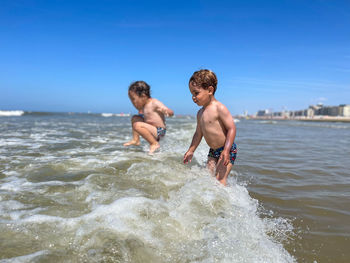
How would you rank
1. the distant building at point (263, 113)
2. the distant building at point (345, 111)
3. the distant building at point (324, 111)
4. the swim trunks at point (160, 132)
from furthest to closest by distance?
1. the distant building at point (263, 113)
2. the distant building at point (324, 111)
3. the distant building at point (345, 111)
4. the swim trunks at point (160, 132)

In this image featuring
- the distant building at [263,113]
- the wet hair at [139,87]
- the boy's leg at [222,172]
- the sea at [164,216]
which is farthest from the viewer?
the distant building at [263,113]

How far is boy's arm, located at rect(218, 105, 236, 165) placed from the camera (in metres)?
2.78

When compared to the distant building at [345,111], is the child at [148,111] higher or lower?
lower

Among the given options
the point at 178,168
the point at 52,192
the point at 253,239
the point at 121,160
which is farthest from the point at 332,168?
the point at 52,192

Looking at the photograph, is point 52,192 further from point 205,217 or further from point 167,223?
point 205,217

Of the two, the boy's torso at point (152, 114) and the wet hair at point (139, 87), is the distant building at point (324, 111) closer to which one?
the boy's torso at point (152, 114)

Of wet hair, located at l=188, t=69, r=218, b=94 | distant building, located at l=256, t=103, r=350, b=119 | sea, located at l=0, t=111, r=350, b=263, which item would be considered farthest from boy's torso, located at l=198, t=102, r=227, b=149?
distant building, located at l=256, t=103, r=350, b=119

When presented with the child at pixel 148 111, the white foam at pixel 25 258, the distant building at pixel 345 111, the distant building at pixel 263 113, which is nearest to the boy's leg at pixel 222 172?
the white foam at pixel 25 258

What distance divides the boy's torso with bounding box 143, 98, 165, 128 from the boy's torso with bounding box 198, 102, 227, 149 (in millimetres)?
2389

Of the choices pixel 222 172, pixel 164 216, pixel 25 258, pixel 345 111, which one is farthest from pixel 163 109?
pixel 345 111

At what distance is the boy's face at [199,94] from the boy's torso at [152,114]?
8.11 feet

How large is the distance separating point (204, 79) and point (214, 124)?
0.57 m

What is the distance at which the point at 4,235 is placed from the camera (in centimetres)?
155

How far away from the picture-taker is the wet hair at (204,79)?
288 centimetres
